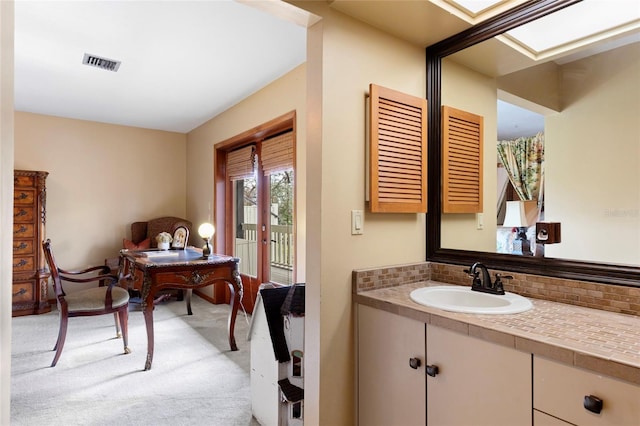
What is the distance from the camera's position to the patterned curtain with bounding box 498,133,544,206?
164 cm

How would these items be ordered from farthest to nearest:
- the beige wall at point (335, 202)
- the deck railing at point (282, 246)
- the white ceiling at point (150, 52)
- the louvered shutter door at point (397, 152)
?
the deck railing at point (282, 246)
the white ceiling at point (150, 52)
the louvered shutter door at point (397, 152)
the beige wall at point (335, 202)

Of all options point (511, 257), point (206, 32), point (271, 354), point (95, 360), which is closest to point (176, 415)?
point (271, 354)

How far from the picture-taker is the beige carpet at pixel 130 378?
2053 mm

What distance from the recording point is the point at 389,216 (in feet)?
6.10

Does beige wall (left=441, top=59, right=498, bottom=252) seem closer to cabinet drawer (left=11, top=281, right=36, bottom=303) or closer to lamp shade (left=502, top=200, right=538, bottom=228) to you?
lamp shade (left=502, top=200, right=538, bottom=228)

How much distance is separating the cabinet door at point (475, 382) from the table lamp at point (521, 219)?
0.69 meters

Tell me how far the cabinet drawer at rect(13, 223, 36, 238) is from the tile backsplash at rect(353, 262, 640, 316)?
4353mm

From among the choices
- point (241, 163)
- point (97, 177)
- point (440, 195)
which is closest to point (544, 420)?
point (440, 195)

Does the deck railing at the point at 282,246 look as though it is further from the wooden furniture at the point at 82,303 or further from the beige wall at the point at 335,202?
the beige wall at the point at 335,202

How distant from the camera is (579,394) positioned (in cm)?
97

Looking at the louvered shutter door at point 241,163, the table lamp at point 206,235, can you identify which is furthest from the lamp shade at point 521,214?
the louvered shutter door at point 241,163

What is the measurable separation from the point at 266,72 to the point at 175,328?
270 centimetres

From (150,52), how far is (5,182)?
2214 millimetres

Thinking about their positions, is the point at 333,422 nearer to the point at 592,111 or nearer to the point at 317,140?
the point at 317,140
